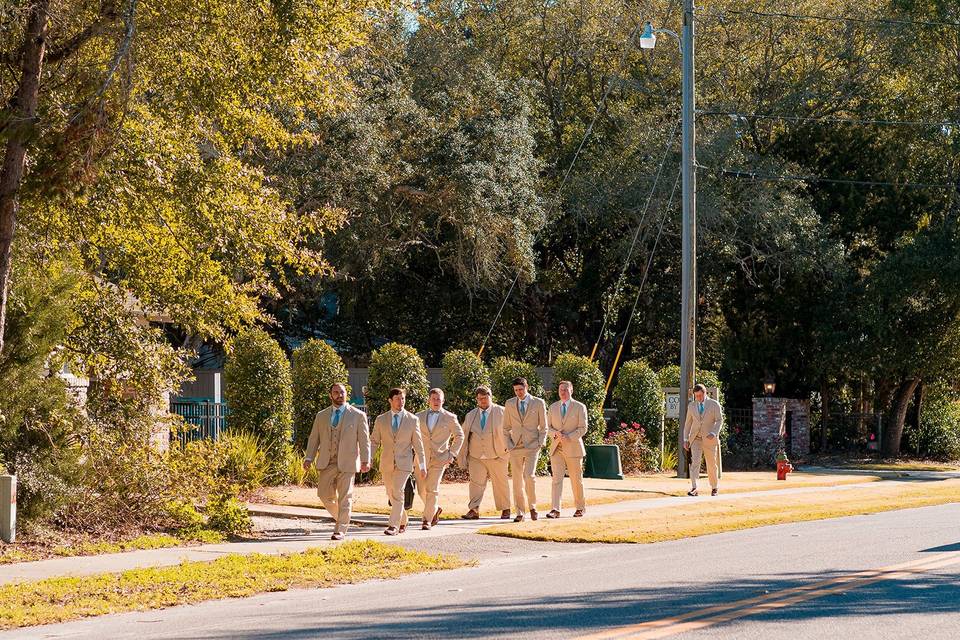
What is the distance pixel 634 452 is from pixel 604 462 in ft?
7.86

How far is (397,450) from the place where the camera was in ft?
53.0

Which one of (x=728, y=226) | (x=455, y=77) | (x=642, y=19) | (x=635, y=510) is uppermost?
(x=642, y=19)

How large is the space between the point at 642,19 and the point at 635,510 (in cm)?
2354

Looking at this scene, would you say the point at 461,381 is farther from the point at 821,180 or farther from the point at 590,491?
the point at 821,180

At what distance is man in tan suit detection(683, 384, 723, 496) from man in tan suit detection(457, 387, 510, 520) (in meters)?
5.88

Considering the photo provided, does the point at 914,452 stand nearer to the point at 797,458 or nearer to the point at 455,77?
the point at 797,458

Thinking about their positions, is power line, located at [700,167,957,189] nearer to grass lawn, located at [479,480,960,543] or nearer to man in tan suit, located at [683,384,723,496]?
grass lawn, located at [479,480,960,543]

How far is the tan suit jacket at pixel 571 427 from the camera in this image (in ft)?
60.5

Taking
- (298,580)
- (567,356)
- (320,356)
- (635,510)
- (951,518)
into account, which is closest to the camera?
(298,580)

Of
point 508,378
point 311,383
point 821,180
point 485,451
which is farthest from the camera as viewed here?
point 821,180

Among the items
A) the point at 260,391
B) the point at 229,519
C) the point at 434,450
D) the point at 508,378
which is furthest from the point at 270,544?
the point at 508,378

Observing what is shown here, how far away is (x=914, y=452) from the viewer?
4000cm

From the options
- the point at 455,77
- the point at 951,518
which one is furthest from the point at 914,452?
the point at 951,518

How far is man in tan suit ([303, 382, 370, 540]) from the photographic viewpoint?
1548cm
